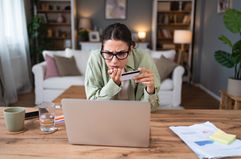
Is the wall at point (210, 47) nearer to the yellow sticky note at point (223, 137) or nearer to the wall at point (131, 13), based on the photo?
the wall at point (131, 13)

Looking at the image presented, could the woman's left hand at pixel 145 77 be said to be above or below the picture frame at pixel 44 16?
below

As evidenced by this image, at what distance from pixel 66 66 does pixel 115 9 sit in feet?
8.94

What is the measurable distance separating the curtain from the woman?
117 inches

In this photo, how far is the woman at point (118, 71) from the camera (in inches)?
45.3

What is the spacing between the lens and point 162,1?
18.9 ft

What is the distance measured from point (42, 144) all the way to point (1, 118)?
38 centimetres

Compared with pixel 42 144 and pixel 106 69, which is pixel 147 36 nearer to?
pixel 106 69

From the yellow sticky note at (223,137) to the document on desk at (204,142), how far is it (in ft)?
0.05

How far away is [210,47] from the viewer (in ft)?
15.9

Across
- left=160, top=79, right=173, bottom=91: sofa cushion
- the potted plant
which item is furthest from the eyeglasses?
left=160, top=79, right=173, bottom=91: sofa cushion

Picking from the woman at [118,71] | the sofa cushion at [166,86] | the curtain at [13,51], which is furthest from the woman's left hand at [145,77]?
the curtain at [13,51]

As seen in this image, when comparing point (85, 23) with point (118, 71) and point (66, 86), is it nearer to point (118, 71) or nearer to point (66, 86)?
point (66, 86)

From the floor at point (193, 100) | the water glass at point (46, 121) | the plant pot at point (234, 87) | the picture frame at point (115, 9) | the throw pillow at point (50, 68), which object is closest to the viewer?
the water glass at point (46, 121)

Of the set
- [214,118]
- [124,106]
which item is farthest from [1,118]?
[214,118]
